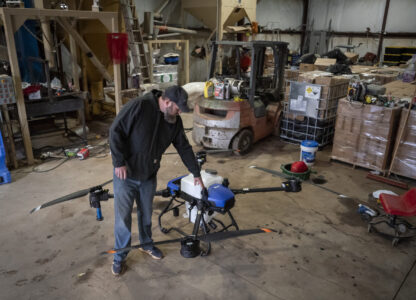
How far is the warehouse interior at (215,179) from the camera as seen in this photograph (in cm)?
327

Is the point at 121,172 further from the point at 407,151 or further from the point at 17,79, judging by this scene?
the point at 407,151

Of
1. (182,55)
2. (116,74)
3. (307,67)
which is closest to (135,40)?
(116,74)

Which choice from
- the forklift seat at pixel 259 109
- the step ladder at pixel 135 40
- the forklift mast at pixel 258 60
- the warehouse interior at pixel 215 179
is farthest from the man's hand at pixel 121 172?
the step ladder at pixel 135 40

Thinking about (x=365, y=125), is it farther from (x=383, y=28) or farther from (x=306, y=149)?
(x=383, y=28)

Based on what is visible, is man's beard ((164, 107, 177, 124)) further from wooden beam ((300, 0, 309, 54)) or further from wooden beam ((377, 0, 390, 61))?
wooden beam ((300, 0, 309, 54))

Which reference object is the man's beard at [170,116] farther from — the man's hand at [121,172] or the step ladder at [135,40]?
the step ladder at [135,40]

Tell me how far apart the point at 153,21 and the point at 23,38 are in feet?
12.6

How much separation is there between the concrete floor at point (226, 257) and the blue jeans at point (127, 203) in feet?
1.30

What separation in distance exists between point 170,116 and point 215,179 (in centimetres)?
104

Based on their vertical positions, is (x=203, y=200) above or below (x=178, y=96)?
below

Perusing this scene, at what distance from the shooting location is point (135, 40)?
8.68 m

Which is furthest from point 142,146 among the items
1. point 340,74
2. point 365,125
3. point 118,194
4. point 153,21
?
point 153,21

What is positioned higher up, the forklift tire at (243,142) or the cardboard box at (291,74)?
the cardboard box at (291,74)

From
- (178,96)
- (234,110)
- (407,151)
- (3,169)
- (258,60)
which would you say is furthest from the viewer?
(258,60)
